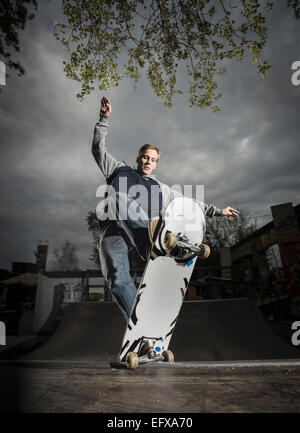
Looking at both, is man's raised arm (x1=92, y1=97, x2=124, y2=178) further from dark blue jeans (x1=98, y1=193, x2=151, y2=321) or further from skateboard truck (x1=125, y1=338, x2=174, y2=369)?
skateboard truck (x1=125, y1=338, x2=174, y2=369)

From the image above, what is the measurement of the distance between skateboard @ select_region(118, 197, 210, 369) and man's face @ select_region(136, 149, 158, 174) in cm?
96

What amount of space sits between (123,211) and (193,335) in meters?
1.91

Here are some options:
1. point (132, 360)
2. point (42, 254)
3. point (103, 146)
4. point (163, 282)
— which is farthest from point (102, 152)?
point (42, 254)

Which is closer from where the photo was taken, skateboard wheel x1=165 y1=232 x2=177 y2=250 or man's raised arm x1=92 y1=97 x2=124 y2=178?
skateboard wheel x1=165 y1=232 x2=177 y2=250

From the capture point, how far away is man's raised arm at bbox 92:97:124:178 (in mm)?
2834

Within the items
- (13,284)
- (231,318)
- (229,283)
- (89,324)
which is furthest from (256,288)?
(13,284)

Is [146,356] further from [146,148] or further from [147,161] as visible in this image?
[146,148]

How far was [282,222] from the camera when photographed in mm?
5586

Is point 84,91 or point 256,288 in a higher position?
point 84,91

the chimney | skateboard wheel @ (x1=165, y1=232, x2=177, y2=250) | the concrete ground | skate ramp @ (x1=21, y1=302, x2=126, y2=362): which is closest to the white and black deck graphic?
skateboard wheel @ (x1=165, y1=232, x2=177, y2=250)

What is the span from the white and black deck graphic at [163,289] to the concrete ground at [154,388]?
27 centimetres

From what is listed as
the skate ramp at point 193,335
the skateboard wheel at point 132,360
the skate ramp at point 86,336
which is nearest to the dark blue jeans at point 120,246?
the skateboard wheel at point 132,360

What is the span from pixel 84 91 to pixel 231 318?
4.04m
